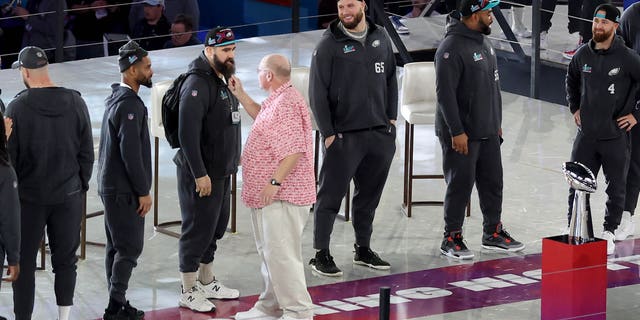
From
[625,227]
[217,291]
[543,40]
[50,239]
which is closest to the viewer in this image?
[50,239]

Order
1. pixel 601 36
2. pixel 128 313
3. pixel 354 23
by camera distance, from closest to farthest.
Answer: pixel 128 313, pixel 354 23, pixel 601 36

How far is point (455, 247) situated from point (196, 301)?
185cm

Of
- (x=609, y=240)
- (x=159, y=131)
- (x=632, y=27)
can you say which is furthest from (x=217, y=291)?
(x=632, y=27)

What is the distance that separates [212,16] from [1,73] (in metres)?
4.10

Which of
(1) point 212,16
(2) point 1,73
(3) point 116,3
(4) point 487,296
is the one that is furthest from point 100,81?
(4) point 487,296

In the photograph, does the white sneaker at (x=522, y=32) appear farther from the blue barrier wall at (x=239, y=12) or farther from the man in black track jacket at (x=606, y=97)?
the man in black track jacket at (x=606, y=97)

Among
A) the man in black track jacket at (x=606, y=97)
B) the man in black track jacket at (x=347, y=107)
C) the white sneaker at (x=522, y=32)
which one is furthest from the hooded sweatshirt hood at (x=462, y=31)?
the white sneaker at (x=522, y=32)

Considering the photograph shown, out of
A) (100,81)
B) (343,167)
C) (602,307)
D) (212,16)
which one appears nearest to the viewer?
(602,307)

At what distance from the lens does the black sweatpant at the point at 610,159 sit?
8.70 m

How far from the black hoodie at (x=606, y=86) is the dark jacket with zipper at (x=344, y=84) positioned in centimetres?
133

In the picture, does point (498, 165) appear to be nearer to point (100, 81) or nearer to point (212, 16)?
point (100, 81)

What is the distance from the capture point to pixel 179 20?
1412 centimetres

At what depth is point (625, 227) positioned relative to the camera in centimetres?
909

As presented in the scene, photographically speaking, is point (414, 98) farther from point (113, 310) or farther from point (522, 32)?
point (522, 32)
